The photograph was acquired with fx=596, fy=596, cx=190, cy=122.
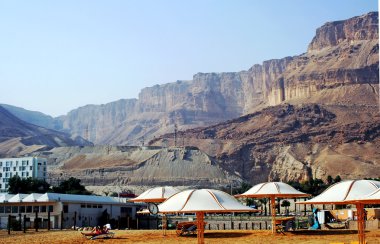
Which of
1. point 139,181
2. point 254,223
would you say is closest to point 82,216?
point 254,223

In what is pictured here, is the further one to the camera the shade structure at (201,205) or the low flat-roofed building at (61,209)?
the low flat-roofed building at (61,209)

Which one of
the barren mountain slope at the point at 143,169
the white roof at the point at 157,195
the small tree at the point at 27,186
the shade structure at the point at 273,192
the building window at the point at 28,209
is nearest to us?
the shade structure at the point at 273,192

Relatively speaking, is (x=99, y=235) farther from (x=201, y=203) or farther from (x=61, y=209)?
(x=61, y=209)

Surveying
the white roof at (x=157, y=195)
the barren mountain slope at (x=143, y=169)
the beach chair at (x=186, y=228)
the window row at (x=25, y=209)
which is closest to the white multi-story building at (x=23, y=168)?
the barren mountain slope at (x=143, y=169)

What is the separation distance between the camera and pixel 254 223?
55.6 m

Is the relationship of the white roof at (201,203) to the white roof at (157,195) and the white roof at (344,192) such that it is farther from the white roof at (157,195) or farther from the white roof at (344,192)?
the white roof at (157,195)

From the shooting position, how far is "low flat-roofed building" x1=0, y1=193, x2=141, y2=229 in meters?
57.3

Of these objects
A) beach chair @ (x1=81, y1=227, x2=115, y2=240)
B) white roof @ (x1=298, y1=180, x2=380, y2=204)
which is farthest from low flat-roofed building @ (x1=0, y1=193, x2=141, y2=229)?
white roof @ (x1=298, y1=180, x2=380, y2=204)

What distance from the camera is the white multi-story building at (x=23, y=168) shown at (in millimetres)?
132500

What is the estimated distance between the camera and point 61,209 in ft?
188

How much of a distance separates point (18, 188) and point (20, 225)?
132ft

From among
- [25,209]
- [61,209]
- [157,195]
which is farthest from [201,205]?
[25,209]

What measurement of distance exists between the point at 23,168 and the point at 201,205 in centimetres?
12182

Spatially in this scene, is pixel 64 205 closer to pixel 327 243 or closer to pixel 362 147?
pixel 327 243
